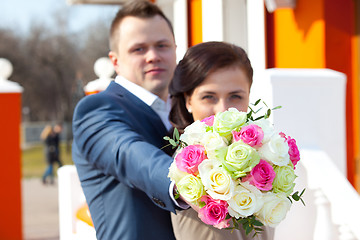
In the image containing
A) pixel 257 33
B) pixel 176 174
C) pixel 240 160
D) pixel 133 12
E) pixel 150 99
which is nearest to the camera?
pixel 240 160

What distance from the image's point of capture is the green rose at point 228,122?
153 cm

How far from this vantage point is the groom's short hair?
2.46m

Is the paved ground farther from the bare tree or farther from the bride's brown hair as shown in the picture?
the bare tree

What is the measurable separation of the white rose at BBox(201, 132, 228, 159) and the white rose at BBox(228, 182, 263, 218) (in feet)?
0.40

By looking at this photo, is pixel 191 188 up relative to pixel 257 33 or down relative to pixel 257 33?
down

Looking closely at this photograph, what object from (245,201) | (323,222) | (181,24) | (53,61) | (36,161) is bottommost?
(36,161)

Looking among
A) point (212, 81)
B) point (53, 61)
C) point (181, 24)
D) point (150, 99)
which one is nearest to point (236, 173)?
→ point (212, 81)

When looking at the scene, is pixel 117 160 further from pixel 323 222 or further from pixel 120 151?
pixel 323 222

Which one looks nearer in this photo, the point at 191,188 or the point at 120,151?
the point at 191,188

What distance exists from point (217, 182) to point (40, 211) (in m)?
11.9

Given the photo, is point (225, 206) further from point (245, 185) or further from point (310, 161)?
point (310, 161)

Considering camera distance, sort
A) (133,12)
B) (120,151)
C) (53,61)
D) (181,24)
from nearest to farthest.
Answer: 1. (120,151)
2. (133,12)
3. (181,24)
4. (53,61)

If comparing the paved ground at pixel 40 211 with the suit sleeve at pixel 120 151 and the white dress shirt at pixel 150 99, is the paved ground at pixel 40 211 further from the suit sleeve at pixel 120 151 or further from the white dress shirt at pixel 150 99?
the suit sleeve at pixel 120 151

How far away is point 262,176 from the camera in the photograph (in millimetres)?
1457
